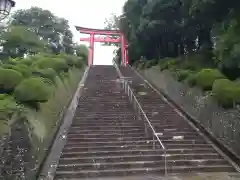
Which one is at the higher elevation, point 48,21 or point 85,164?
point 48,21

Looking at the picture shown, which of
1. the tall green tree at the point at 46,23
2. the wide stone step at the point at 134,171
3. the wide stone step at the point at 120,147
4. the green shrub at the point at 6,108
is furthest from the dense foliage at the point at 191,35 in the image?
the tall green tree at the point at 46,23

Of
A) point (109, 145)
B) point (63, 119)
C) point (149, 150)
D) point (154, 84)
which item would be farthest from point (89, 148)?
point (154, 84)

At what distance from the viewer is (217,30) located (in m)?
14.9

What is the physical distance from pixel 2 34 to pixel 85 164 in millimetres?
14153

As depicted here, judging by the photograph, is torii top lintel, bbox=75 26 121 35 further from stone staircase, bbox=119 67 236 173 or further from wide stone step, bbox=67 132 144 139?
wide stone step, bbox=67 132 144 139

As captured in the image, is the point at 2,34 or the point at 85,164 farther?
the point at 2,34

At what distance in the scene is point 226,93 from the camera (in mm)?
10336

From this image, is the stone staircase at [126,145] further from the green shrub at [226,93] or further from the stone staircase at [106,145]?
the green shrub at [226,93]

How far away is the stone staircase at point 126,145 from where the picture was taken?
8.97m

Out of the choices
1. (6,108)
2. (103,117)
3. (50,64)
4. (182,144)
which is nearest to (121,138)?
(182,144)

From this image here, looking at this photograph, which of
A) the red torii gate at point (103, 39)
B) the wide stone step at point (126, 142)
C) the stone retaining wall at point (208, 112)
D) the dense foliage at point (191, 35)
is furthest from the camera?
the red torii gate at point (103, 39)

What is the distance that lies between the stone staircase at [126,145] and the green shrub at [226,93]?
1.38 metres

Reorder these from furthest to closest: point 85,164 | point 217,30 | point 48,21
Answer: point 48,21, point 217,30, point 85,164

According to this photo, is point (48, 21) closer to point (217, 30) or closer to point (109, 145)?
point (217, 30)
